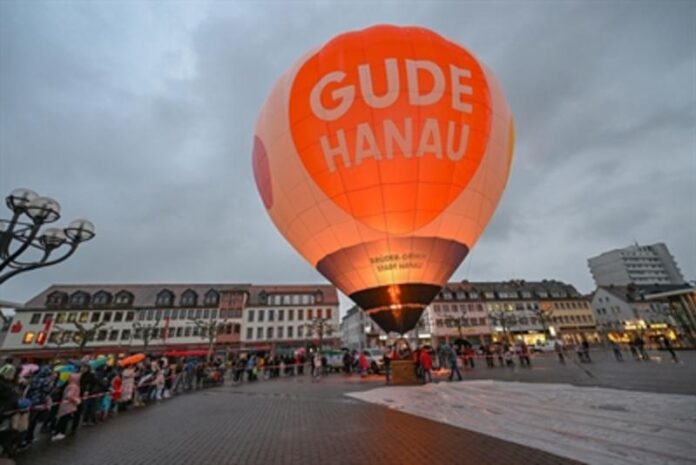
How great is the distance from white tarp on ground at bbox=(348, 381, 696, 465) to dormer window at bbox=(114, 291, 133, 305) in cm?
5030

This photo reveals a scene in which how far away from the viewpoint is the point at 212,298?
49.8m

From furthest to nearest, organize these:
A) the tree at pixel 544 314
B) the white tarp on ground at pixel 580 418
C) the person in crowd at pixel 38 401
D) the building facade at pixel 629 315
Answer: the building facade at pixel 629 315
the tree at pixel 544 314
the person in crowd at pixel 38 401
the white tarp on ground at pixel 580 418

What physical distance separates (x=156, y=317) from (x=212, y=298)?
7651 mm

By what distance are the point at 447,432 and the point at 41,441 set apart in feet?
28.3

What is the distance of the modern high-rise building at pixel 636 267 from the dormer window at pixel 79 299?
132 meters

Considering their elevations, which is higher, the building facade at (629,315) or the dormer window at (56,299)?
the dormer window at (56,299)

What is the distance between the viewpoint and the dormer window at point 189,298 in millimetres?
48375

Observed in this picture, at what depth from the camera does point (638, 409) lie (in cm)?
622

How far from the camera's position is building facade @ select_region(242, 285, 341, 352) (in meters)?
48.7

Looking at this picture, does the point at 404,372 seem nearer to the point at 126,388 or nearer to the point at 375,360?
the point at 126,388

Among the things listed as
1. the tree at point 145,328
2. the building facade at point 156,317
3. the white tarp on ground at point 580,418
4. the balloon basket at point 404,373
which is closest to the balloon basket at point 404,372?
the balloon basket at point 404,373

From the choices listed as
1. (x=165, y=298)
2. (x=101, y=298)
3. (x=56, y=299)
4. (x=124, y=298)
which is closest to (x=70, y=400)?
(x=165, y=298)

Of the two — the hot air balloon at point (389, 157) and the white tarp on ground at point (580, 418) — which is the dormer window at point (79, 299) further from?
the white tarp on ground at point (580, 418)

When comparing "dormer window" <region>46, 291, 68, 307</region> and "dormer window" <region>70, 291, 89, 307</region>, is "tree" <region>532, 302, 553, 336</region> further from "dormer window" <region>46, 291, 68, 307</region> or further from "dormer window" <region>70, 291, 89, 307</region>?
"dormer window" <region>46, 291, 68, 307</region>
